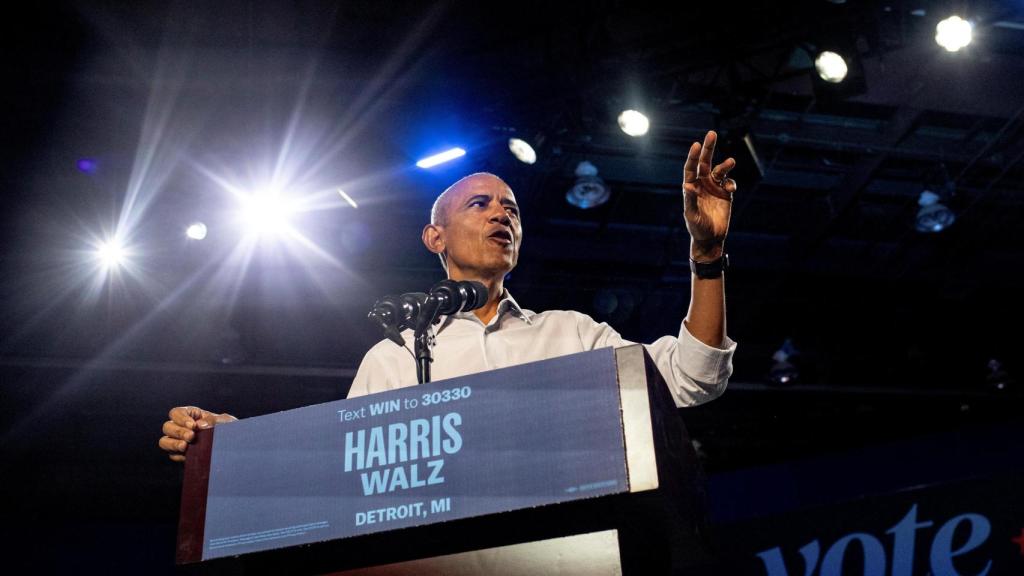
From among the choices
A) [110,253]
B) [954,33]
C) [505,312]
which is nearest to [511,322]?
[505,312]

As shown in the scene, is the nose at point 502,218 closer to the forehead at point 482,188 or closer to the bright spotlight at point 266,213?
the forehead at point 482,188

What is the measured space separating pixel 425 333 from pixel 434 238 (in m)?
0.81

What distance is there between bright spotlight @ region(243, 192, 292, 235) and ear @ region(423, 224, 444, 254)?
351 centimetres

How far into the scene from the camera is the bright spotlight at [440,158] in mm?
4996

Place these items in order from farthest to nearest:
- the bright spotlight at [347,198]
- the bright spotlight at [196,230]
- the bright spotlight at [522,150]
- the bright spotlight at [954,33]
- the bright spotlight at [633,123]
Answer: the bright spotlight at [196,230] → the bright spotlight at [347,198] → the bright spotlight at [522,150] → the bright spotlight at [633,123] → the bright spotlight at [954,33]

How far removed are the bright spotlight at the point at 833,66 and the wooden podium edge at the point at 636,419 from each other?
378 cm

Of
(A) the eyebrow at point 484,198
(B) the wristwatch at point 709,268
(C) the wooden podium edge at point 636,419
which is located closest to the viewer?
(C) the wooden podium edge at point 636,419

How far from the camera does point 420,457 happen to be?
1.15 m

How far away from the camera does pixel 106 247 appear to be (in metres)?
5.96

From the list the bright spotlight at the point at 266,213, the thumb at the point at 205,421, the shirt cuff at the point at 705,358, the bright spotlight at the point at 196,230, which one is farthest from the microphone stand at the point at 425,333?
the bright spotlight at the point at 196,230

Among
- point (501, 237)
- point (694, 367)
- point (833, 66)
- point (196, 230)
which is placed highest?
point (196, 230)

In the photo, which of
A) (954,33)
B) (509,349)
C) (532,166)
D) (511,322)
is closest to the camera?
A: (509,349)

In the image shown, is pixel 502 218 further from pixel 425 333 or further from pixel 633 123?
pixel 633 123

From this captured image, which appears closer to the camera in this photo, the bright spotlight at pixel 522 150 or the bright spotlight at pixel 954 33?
the bright spotlight at pixel 954 33
